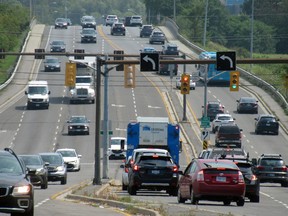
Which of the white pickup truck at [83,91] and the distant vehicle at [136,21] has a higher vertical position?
the distant vehicle at [136,21]

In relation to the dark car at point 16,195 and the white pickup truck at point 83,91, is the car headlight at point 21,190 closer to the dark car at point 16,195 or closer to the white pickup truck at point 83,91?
the dark car at point 16,195

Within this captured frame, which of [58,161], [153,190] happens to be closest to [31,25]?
[58,161]

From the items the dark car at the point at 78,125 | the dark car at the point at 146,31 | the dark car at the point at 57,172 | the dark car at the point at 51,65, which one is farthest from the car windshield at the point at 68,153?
the dark car at the point at 146,31

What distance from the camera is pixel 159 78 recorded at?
110 meters

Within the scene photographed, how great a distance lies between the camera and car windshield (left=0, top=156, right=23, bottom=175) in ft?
73.4

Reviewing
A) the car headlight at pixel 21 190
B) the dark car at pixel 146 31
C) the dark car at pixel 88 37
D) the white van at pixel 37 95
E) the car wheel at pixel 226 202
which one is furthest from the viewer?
the dark car at pixel 146 31

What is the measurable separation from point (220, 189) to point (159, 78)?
3163 inches

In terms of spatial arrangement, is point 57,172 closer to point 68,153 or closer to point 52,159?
point 52,159

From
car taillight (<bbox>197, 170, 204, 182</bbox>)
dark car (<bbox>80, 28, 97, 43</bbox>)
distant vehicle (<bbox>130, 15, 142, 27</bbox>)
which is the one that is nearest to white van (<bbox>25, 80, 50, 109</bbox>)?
dark car (<bbox>80, 28, 97, 43</bbox>)

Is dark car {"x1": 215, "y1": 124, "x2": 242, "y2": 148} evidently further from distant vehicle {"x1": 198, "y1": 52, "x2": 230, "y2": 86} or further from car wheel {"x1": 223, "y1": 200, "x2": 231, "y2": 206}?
car wheel {"x1": 223, "y1": 200, "x2": 231, "y2": 206}

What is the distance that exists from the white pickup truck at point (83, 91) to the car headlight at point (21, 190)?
71177 mm

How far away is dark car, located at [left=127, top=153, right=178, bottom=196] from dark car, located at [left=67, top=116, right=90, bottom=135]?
43.7 m

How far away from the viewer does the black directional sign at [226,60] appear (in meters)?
44.5

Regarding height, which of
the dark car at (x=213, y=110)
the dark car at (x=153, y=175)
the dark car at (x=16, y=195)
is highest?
the dark car at (x=16, y=195)
